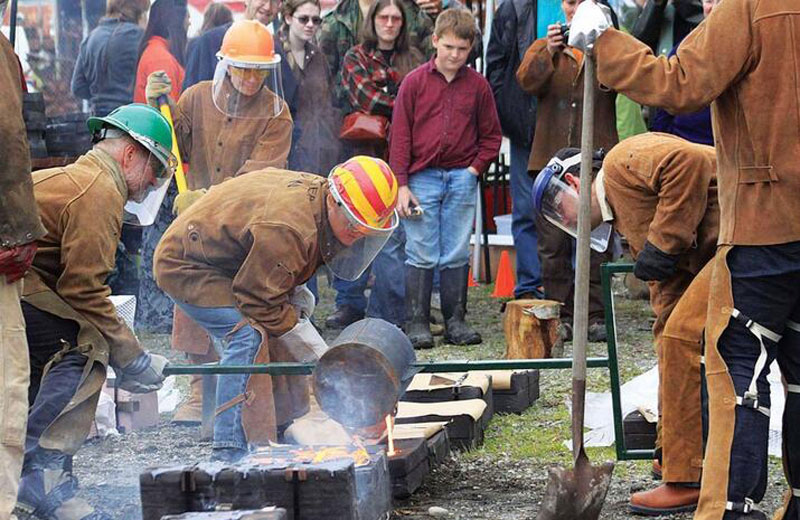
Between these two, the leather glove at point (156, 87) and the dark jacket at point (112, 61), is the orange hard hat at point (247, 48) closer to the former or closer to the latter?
the leather glove at point (156, 87)

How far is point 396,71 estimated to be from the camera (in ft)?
30.2

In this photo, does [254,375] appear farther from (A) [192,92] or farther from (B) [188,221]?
(A) [192,92]

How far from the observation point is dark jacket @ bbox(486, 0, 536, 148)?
9242 mm

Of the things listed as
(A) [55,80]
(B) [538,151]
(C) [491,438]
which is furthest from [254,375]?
(A) [55,80]

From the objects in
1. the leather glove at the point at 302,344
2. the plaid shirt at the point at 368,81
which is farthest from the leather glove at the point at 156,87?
the leather glove at the point at 302,344

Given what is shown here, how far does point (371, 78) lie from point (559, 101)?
128cm

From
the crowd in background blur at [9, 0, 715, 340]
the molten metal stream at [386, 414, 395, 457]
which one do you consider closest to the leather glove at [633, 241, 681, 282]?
the molten metal stream at [386, 414, 395, 457]

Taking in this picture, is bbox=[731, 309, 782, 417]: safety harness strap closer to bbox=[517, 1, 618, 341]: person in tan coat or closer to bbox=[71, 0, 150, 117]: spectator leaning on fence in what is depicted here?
bbox=[517, 1, 618, 341]: person in tan coat

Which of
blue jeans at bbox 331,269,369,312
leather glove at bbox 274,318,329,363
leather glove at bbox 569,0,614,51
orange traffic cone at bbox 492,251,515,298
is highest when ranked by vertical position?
leather glove at bbox 569,0,614,51

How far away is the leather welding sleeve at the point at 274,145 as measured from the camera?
319 inches

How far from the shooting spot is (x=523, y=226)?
9797mm

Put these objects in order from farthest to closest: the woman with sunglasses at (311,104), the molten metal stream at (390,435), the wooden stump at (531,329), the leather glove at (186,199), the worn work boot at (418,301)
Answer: the woman with sunglasses at (311,104) < the worn work boot at (418,301) < the leather glove at (186,199) < the wooden stump at (531,329) < the molten metal stream at (390,435)

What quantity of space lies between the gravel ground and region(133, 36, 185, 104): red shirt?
6.76ft

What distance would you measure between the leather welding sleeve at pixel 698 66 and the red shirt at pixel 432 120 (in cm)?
430
